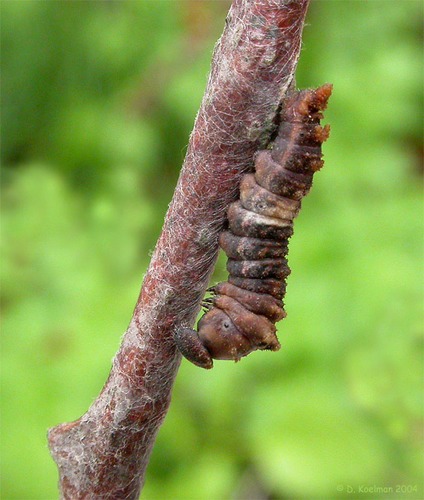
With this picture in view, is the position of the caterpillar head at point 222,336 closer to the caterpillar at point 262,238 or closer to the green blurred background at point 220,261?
the caterpillar at point 262,238

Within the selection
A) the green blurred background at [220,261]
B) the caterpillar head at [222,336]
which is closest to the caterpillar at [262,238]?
the caterpillar head at [222,336]

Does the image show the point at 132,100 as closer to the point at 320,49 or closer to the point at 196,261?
the point at 320,49

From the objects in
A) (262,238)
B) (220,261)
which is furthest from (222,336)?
(220,261)

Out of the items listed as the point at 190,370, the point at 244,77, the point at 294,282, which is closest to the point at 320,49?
the point at 294,282

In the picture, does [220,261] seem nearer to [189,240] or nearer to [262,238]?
[262,238]

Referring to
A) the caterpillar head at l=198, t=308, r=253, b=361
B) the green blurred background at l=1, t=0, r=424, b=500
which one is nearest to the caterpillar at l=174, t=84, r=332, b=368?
the caterpillar head at l=198, t=308, r=253, b=361
